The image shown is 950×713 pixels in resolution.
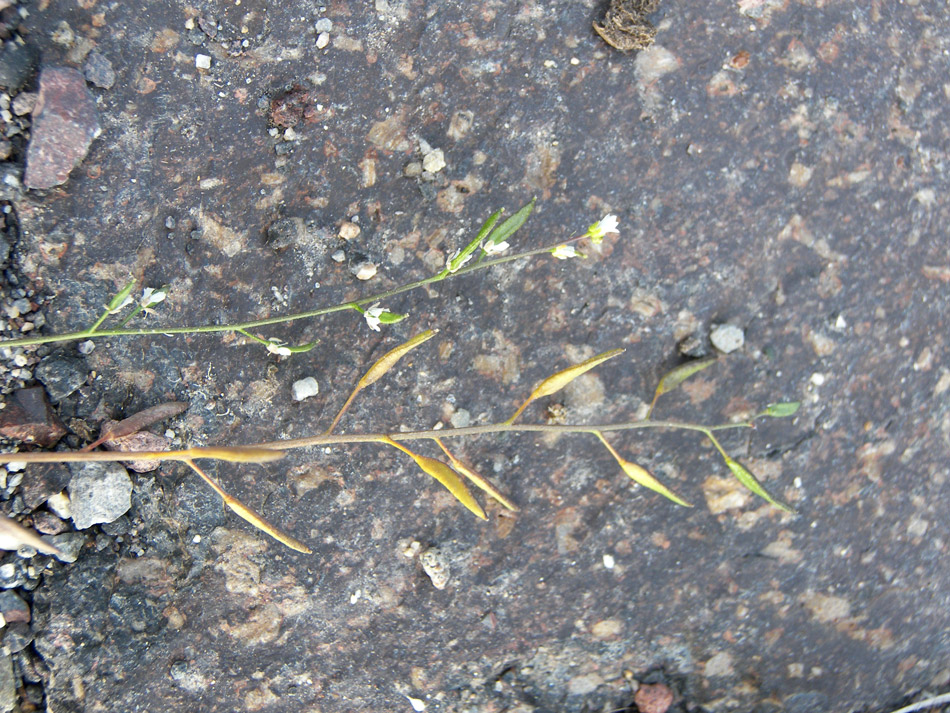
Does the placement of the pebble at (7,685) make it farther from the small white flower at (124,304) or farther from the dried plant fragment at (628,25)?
the dried plant fragment at (628,25)

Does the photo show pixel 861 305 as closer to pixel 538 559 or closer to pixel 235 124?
pixel 538 559

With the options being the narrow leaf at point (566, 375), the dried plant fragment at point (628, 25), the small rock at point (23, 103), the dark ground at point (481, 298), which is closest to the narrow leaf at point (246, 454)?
the narrow leaf at point (566, 375)

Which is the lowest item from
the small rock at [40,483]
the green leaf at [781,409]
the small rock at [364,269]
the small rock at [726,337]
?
the small rock at [40,483]

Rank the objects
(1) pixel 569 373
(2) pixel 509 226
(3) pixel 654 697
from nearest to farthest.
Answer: (1) pixel 569 373 → (2) pixel 509 226 → (3) pixel 654 697

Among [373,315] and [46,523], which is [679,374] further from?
[46,523]

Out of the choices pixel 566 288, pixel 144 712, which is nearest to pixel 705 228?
pixel 566 288

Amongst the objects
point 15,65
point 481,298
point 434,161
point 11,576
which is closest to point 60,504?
point 11,576

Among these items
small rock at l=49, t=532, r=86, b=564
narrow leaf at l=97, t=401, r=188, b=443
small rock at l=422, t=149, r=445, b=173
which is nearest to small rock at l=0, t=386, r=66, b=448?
narrow leaf at l=97, t=401, r=188, b=443

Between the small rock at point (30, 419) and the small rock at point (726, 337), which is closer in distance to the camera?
the small rock at point (30, 419)
